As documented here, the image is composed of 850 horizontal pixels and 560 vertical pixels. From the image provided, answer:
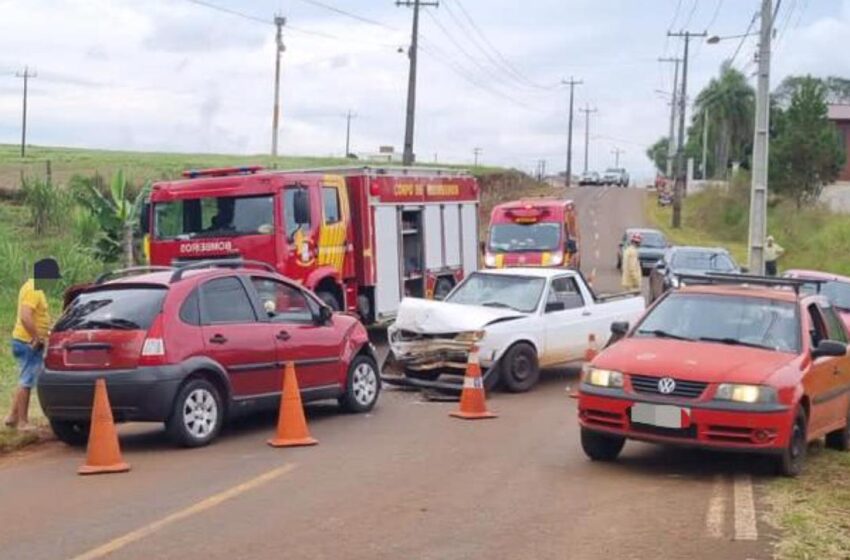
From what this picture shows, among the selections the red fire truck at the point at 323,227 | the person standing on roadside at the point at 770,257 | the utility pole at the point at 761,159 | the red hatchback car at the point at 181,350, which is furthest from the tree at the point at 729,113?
the red hatchback car at the point at 181,350

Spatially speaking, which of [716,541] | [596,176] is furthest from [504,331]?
[596,176]

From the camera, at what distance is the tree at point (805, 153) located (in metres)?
61.9

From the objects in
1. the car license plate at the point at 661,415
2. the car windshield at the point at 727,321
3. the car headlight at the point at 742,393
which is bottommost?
the car license plate at the point at 661,415

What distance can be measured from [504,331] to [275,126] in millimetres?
52350

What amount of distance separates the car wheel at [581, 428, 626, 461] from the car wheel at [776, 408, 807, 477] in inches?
51.1

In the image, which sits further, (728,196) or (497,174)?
(497,174)

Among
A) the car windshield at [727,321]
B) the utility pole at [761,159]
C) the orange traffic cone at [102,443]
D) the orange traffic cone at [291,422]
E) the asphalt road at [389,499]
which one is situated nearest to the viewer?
the asphalt road at [389,499]

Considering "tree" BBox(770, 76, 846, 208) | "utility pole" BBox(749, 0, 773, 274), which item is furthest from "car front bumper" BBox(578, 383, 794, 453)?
"tree" BBox(770, 76, 846, 208)

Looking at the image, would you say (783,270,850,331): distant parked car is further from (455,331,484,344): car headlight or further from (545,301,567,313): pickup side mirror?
(455,331,484,344): car headlight

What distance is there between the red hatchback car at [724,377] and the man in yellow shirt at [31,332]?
18.1 ft

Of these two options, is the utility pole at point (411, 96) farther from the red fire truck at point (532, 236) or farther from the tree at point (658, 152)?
the tree at point (658, 152)

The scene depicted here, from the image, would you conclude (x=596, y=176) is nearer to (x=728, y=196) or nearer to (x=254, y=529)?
(x=728, y=196)

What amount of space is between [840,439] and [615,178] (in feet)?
305

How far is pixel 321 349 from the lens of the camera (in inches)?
508
